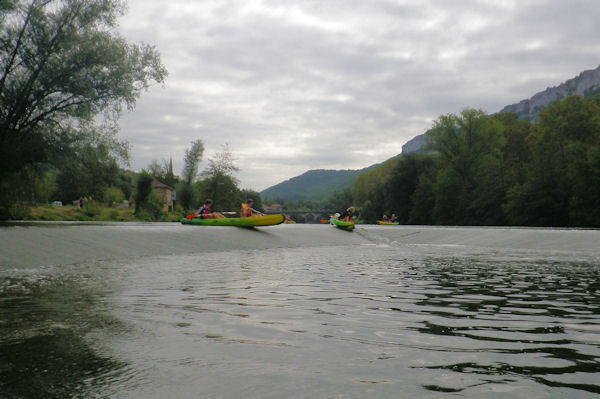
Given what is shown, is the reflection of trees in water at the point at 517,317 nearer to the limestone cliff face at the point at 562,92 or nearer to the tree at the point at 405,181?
the tree at the point at 405,181

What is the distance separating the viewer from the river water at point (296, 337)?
2998 millimetres

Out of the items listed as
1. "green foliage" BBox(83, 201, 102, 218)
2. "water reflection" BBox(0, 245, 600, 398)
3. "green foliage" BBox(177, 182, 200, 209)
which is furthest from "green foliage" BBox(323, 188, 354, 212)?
"water reflection" BBox(0, 245, 600, 398)

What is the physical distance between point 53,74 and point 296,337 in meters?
23.2

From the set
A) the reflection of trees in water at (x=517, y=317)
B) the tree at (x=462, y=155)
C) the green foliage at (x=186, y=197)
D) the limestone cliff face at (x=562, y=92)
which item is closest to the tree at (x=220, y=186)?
the green foliage at (x=186, y=197)

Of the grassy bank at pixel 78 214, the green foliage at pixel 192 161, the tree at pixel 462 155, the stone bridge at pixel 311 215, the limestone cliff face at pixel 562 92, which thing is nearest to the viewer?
the grassy bank at pixel 78 214

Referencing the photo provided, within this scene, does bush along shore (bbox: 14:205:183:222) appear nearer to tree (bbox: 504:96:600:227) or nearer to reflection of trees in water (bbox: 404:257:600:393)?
reflection of trees in water (bbox: 404:257:600:393)

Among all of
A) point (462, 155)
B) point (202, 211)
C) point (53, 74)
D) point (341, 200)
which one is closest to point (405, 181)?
point (462, 155)

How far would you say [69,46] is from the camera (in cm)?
2314

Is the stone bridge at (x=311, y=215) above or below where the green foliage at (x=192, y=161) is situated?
below

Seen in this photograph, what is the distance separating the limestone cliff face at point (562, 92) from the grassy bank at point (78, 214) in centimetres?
13287

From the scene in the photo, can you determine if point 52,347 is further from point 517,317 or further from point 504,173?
point 504,173

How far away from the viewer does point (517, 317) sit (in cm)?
530

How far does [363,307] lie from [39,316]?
11.5 feet

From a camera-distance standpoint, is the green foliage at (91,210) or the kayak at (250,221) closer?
the kayak at (250,221)
